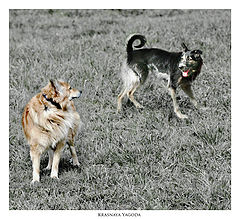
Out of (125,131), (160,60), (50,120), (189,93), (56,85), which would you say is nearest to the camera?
(56,85)

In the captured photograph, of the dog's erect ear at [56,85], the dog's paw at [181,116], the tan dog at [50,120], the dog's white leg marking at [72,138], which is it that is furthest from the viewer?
the dog's paw at [181,116]

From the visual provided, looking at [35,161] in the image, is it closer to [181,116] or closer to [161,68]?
[181,116]

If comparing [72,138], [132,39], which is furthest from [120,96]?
[72,138]

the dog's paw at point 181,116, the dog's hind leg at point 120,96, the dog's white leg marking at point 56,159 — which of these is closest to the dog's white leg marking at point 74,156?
the dog's white leg marking at point 56,159

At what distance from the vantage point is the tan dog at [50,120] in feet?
15.5

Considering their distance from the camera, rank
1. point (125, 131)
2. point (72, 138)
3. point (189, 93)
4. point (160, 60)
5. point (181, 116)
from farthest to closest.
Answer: point (189, 93) < point (160, 60) < point (181, 116) < point (125, 131) < point (72, 138)

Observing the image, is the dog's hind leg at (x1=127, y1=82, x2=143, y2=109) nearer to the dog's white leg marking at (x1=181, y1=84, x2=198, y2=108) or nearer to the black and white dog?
the black and white dog

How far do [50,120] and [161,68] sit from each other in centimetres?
255

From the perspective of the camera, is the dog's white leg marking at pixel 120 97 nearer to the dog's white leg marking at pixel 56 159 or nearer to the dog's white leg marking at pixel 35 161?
the dog's white leg marking at pixel 56 159

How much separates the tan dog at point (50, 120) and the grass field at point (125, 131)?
0.43m

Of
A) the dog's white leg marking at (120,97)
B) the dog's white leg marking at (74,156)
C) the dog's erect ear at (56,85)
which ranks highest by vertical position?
the dog's erect ear at (56,85)

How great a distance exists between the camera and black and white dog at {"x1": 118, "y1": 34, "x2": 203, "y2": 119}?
6.22m

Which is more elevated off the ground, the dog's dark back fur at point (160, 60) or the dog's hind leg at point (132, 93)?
the dog's dark back fur at point (160, 60)

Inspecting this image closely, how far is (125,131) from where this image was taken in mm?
6000
